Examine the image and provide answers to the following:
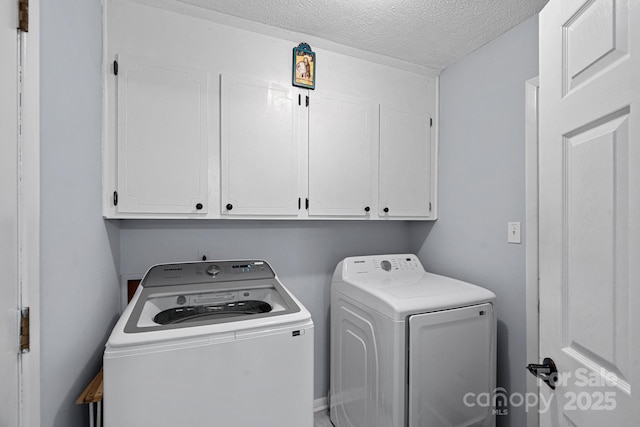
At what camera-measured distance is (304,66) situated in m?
1.76

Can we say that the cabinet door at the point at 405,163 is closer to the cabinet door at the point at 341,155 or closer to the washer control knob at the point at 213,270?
the cabinet door at the point at 341,155

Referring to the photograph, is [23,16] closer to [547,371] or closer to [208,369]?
[208,369]

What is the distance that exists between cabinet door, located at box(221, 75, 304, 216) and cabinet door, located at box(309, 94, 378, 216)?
13cm

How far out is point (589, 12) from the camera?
0.74 m

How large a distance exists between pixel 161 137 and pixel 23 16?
734 mm

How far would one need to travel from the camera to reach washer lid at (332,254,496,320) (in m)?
1.44

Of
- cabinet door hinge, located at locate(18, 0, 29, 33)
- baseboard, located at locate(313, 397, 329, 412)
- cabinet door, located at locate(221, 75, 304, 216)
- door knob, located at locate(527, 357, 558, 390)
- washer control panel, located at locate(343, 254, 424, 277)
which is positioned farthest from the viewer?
baseboard, located at locate(313, 397, 329, 412)

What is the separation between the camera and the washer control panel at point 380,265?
1916 millimetres

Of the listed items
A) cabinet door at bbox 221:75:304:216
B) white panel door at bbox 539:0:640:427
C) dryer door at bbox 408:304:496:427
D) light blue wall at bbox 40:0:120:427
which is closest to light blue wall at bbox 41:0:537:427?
light blue wall at bbox 40:0:120:427

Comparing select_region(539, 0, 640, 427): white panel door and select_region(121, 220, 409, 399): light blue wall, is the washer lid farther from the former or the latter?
select_region(539, 0, 640, 427): white panel door

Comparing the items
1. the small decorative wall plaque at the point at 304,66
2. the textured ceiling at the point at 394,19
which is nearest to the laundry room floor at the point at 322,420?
the small decorative wall plaque at the point at 304,66

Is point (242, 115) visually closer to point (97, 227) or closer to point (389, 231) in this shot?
point (97, 227)

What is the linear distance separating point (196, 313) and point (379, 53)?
1950 millimetres

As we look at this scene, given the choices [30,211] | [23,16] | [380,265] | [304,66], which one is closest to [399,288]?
[380,265]
